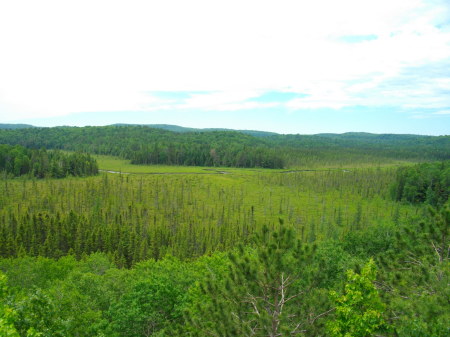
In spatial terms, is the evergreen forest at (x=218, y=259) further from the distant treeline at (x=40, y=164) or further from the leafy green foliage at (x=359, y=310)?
the distant treeline at (x=40, y=164)

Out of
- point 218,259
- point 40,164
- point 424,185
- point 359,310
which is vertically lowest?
point 424,185

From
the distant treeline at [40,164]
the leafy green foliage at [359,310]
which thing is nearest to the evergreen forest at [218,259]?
the leafy green foliage at [359,310]

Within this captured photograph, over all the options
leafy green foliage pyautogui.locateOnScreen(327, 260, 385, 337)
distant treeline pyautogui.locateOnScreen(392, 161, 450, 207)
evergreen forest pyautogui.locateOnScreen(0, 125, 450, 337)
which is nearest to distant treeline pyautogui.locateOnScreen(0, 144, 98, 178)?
evergreen forest pyautogui.locateOnScreen(0, 125, 450, 337)

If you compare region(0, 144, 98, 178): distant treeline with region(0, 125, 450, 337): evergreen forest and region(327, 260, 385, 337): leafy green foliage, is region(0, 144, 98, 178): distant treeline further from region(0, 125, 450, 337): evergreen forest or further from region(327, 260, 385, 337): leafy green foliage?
region(327, 260, 385, 337): leafy green foliage

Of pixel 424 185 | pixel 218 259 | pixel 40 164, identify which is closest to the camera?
pixel 218 259

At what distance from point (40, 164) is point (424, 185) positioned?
14822cm

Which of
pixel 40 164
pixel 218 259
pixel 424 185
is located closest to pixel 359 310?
pixel 218 259

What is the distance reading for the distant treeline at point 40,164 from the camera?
126250 mm

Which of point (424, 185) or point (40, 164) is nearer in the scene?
point (424, 185)

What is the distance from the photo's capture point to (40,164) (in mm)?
127562

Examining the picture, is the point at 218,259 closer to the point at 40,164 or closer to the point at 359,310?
the point at 359,310

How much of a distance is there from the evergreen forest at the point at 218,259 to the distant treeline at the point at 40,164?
2.00 feet

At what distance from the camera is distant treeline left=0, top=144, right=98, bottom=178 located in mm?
126250

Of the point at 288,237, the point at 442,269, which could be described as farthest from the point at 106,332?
the point at 442,269
